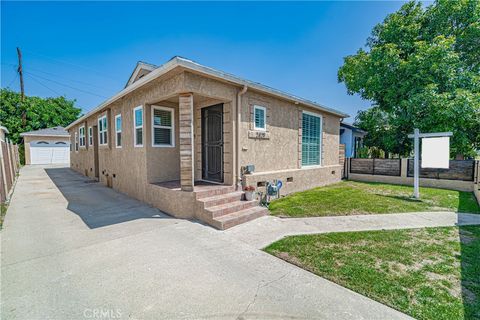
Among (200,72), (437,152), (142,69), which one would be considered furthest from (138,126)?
(437,152)

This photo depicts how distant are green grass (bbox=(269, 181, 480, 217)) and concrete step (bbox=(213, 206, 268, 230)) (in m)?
0.49

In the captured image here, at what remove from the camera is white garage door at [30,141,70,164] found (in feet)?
70.3

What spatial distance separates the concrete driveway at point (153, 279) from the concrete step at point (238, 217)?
295 millimetres

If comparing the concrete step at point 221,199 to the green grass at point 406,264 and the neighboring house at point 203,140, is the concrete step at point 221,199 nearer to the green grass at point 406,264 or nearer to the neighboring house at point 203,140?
the neighboring house at point 203,140

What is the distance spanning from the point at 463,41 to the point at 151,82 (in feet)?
51.9

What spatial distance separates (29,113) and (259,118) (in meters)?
30.5

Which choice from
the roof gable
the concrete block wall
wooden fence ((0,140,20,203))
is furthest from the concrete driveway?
the concrete block wall

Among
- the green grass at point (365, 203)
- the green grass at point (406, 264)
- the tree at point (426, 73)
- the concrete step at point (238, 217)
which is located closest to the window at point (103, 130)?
the concrete step at point (238, 217)

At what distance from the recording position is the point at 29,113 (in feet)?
79.7

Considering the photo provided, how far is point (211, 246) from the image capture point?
3930mm

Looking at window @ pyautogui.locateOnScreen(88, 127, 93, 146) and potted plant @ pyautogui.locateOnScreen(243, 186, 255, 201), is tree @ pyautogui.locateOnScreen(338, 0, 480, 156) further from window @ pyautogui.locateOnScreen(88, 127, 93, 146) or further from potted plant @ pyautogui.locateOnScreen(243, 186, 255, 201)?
window @ pyautogui.locateOnScreen(88, 127, 93, 146)

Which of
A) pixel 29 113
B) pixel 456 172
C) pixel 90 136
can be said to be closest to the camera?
pixel 456 172

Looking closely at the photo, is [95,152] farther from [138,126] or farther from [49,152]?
[49,152]

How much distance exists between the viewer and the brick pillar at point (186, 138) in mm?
5441
